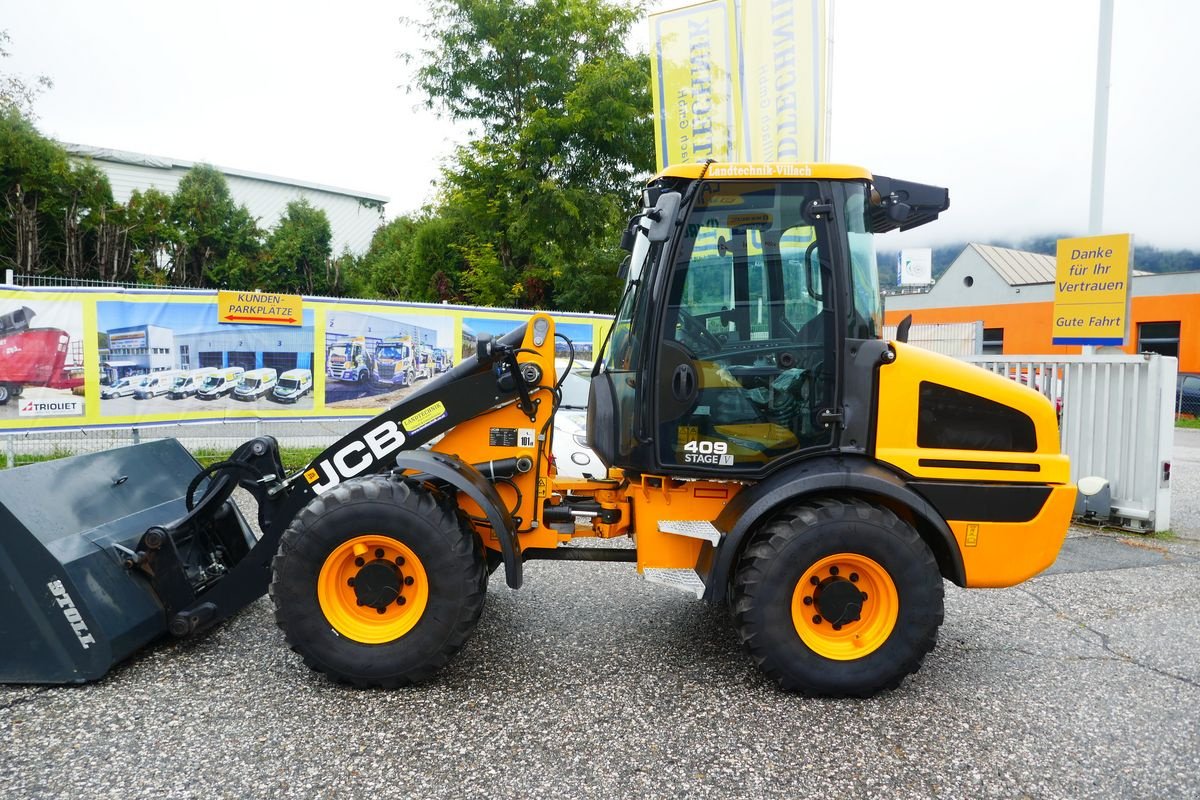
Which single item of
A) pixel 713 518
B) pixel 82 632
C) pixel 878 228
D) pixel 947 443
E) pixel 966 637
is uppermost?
pixel 878 228

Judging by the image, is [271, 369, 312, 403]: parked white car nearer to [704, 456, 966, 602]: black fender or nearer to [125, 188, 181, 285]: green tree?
[704, 456, 966, 602]: black fender

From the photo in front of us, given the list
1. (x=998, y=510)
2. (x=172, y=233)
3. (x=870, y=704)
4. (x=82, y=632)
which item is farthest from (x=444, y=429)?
(x=172, y=233)

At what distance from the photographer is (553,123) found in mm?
13648

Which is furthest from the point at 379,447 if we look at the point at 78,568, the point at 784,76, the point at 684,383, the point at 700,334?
the point at 784,76

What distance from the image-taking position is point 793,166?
11.7 feet

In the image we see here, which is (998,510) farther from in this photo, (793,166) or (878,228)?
(793,166)

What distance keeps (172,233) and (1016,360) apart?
3700 cm

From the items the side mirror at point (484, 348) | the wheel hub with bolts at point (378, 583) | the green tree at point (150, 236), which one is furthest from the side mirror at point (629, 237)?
the green tree at point (150, 236)

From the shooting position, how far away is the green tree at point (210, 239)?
121 feet

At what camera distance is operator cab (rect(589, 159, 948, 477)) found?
11.7ft

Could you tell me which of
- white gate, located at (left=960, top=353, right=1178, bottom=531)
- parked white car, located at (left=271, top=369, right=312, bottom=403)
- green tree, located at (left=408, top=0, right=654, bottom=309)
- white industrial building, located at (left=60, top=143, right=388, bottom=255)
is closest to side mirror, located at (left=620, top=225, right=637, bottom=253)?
white gate, located at (left=960, top=353, right=1178, bottom=531)

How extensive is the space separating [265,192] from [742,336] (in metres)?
65.1

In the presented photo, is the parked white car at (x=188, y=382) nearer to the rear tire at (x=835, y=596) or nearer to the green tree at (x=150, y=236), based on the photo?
the rear tire at (x=835, y=596)

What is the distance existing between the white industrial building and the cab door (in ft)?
147
